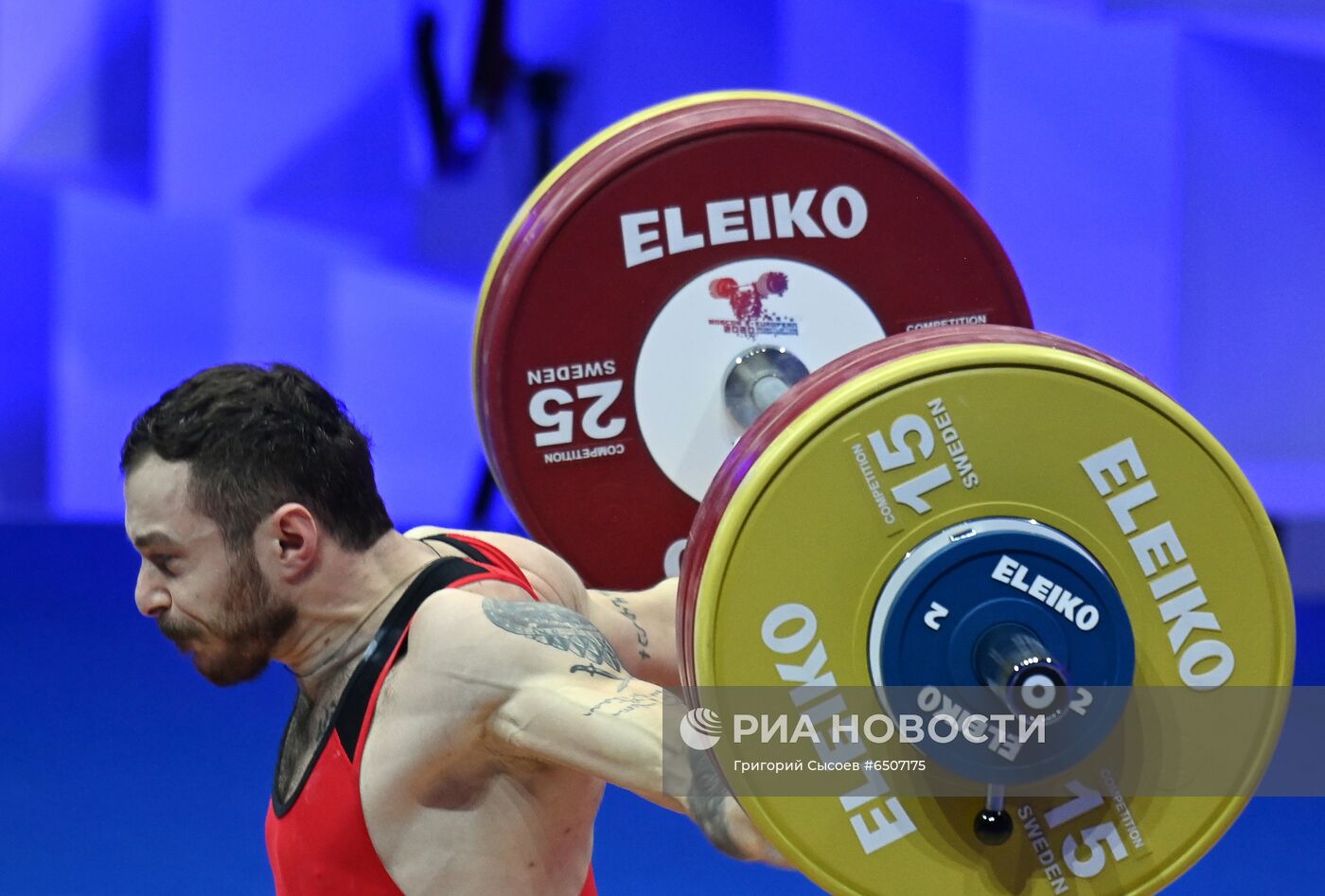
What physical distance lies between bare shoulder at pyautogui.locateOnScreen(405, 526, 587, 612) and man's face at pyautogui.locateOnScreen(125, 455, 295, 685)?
0.91ft

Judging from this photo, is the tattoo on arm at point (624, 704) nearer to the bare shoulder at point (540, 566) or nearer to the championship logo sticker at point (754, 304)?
the bare shoulder at point (540, 566)

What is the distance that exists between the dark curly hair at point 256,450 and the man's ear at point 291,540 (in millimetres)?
13

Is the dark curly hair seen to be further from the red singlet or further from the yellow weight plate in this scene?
the yellow weight plate

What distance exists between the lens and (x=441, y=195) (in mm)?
7070

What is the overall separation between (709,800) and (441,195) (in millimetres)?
5955

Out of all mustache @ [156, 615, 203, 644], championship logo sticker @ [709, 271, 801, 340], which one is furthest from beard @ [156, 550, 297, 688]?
championship logo sticker @ [709, 271, 801, 340]

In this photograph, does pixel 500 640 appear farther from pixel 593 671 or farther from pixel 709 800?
pixel 709 800

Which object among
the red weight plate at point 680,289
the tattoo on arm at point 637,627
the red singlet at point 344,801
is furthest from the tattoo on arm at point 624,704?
the red weight plate at point 680,289

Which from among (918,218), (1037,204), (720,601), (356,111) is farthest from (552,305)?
(356,111)

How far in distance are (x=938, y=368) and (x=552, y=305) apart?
89 centimetres

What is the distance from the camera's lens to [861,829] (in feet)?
4.41

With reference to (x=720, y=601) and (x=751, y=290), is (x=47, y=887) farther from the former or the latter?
(x=720, y=601)

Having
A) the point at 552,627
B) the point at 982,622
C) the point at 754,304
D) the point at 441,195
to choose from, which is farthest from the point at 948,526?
the point at 441,195

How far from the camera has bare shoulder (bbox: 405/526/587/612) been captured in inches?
74.9
